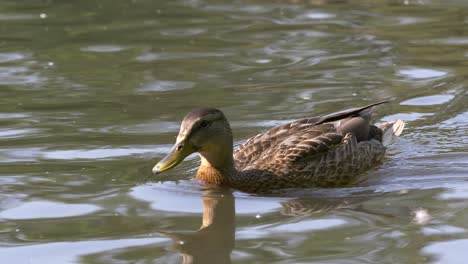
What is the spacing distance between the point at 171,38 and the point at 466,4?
4.63 metres

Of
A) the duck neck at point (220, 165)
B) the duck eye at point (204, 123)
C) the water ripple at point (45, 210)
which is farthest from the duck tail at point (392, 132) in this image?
the water ripple at point (45, 210)

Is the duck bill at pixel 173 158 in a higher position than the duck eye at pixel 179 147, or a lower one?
lower

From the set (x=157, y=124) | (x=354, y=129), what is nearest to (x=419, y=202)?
(x=354, y=129)

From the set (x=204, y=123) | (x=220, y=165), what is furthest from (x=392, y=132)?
(x=204, y=123)

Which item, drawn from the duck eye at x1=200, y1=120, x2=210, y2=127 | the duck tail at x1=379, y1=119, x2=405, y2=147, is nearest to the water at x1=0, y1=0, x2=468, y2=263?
the duck tail at x1=379, y1=119, x2=405, y2=147

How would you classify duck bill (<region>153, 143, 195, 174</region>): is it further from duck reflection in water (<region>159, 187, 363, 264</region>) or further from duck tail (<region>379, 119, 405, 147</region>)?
duck tail (<region>379, 119, 405, 147</region>)

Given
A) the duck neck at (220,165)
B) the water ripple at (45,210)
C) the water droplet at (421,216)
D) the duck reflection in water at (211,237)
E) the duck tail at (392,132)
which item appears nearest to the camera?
the duck reflection in water at (211,237)

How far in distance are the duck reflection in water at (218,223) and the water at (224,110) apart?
0.02 meters

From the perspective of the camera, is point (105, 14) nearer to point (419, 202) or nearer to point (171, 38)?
point (171, 38)

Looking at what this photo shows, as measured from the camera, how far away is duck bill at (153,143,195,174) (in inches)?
349

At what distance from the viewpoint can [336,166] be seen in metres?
9.69

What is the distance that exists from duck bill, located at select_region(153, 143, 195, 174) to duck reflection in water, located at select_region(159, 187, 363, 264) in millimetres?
381

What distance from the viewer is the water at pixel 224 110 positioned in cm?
771

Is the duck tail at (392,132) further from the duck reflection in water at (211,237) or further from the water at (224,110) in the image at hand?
the duck reflection in water at (211,237)
